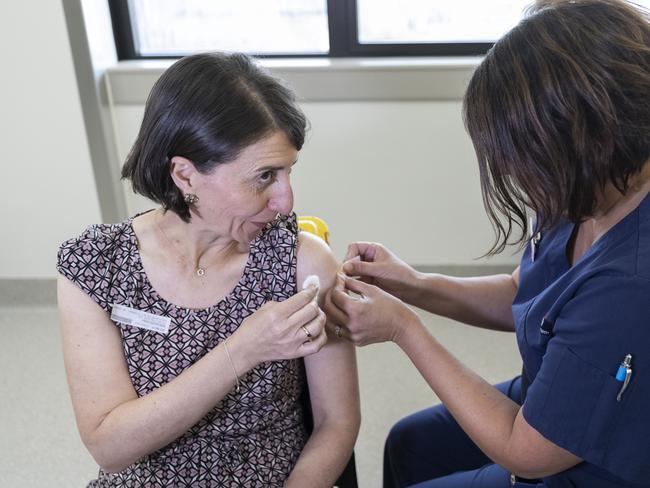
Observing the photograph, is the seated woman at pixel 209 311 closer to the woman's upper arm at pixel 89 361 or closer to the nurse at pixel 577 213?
the woman's upper arm at pixel 89 361

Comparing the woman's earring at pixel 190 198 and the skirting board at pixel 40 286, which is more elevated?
the woman's earring at pixel 190 198

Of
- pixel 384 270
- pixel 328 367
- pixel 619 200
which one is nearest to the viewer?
pixel 619 200

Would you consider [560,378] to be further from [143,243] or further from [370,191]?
[370,191]

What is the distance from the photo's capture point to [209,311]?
4.03 feet

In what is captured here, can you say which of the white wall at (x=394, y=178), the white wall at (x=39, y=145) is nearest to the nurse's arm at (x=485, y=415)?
the white wall at (x=394, y=178)

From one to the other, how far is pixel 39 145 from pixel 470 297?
2048mm

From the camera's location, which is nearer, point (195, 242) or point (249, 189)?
point (249, 189)

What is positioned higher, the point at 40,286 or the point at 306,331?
the point at 306,331

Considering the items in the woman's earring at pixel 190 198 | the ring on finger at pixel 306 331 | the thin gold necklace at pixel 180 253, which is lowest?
the ring on finger at pixel 306 331

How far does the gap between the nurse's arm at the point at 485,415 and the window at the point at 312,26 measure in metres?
1.85

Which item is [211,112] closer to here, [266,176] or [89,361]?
[266,176]

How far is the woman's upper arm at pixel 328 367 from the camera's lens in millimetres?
1269

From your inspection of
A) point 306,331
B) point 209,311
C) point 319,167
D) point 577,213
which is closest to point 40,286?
point 319,167

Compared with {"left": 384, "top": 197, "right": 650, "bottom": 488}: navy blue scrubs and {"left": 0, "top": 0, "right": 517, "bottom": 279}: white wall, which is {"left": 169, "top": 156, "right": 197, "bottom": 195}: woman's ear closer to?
{"left": 384, "top": 197, "right": 650, "bottom": 488}: navy blue scrubs
